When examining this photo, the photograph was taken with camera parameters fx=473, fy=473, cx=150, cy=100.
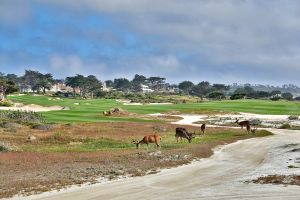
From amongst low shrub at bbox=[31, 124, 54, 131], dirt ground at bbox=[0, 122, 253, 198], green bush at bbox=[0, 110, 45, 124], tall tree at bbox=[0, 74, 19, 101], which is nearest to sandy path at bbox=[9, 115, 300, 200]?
dirt ground at bbox=[0, 122, 253, 198]

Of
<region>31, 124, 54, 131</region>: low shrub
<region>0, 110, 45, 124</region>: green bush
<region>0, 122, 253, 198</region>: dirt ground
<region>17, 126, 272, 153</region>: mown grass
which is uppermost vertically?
<region>0, 110, 45, 124</region>: green bush

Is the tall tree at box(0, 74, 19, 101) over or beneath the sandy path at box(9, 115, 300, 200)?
over

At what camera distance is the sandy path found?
23766mm

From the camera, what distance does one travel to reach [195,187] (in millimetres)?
26297

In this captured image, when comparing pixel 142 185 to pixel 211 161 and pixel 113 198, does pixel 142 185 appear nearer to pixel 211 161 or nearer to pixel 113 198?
pixel 113 198

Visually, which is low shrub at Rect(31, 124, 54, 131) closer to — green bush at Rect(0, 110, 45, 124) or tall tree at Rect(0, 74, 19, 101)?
green bush at Rect(0, 110, 45, 124)

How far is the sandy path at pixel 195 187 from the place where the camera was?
23766 millimetres

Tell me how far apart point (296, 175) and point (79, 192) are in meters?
13.1

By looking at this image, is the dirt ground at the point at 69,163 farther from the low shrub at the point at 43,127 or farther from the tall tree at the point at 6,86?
the tall tree at the point at 6,86

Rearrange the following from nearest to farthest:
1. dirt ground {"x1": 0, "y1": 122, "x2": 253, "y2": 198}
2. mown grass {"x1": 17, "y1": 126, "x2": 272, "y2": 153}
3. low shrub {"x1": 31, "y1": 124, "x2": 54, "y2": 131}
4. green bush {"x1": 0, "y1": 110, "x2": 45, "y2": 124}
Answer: dirt ground {"x1": 0, "y1": 122, "x2": 253, "y2": 198}
mown grass {"x1": 17, "y1": 126, "x2": 272, "y2": 153}
low shrub {"x1": 31, "y1": 124, "x2": 54, "y2": 131}
green bush {"x1": 0, "y1": 110, "x2": 45, "y2": 124}

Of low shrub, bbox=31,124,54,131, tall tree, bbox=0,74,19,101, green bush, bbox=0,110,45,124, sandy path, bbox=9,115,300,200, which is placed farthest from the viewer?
tall tree, bbox=0,74,19,101

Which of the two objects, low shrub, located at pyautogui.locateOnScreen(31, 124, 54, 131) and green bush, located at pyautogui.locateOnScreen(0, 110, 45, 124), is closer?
low shrub, located at pyautogui.locateOnScreen(31, 124, 54, 131)

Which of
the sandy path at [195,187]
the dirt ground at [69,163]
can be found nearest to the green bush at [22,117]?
the dirt ground at [69,163]

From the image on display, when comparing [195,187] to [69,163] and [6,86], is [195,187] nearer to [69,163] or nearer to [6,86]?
[69,163]
